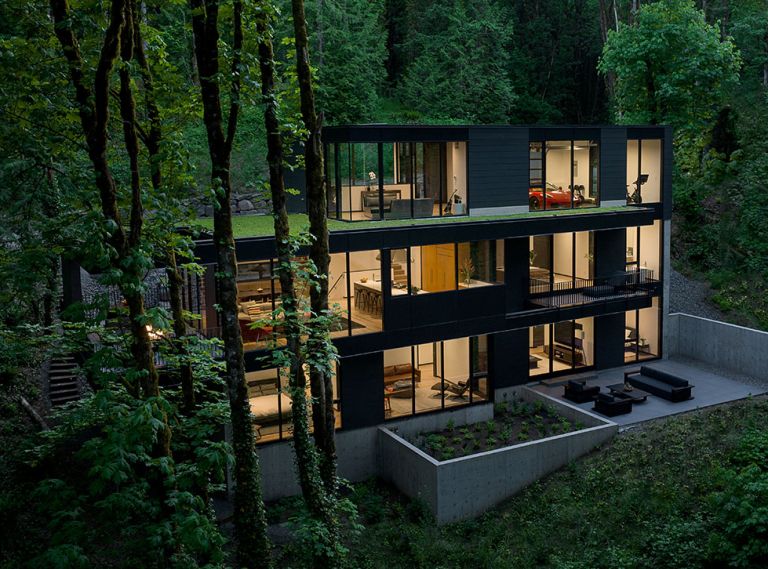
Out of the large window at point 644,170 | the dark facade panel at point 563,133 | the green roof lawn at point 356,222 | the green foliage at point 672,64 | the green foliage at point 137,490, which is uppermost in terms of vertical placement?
the green foliage at point 672,64

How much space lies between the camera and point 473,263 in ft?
73.8

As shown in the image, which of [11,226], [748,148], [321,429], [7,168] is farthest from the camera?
[748,148]

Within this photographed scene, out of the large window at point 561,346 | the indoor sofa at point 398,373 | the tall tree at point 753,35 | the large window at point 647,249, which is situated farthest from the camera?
the tall tree at point 753,35

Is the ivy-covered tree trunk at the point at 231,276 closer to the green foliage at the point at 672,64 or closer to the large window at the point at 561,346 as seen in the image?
the large window at the point at 561,346

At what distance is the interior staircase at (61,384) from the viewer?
20.3 m

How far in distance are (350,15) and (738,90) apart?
73.4 ft

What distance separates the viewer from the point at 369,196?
23.0 meters

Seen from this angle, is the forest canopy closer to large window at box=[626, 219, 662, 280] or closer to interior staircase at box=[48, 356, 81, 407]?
interior staircase at box=[48, 356, 81, 407]

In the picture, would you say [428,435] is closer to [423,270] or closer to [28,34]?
[423,270]

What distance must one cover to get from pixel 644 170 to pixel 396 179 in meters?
10.3

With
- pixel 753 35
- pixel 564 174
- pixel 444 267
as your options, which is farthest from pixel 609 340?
pixel 753 35

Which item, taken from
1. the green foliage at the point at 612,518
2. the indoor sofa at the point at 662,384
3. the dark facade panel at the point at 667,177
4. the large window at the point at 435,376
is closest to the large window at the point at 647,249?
the dark facade panel at the point at 667,177

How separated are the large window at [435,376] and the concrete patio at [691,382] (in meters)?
A: 2.43

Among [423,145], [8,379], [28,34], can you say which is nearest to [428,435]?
[423,145]
